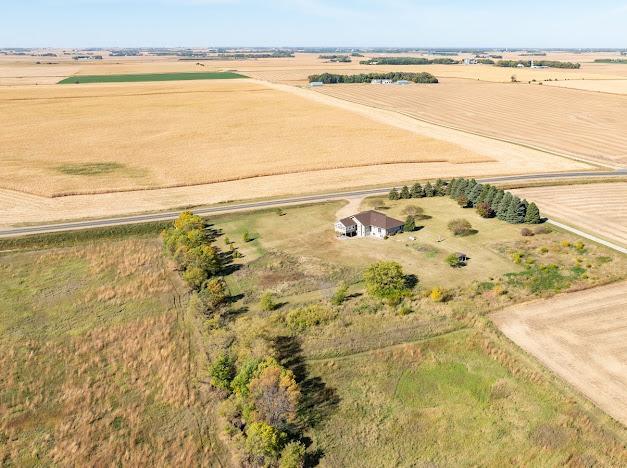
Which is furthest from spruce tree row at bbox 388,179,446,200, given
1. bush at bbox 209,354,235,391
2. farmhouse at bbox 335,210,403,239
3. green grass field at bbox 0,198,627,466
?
bush at bbox 209,354,235,391

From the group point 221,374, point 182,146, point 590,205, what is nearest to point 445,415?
point 221,374

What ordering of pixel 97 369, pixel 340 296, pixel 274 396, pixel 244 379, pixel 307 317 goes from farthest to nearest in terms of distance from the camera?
pixel 340 296 → pixel 307 317 → pixel 97 369 → pixel 244 379 → pixel 274 396

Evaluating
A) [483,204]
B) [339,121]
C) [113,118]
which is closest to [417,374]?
[483,204]

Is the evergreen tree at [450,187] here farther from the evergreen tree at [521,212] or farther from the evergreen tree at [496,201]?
the evergreen tree at [521,212]

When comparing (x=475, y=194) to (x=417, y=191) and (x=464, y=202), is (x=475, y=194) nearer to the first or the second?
(x=464, y=202)

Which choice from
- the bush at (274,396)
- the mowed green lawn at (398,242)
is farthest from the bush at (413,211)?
the bush at (274,396)

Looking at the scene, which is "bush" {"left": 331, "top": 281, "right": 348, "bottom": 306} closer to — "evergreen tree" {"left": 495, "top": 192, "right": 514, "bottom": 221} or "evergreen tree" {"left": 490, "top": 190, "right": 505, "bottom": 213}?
"evergreen tree" {"left": 495, "top": 192, "right": 514, "bottom": 221}
